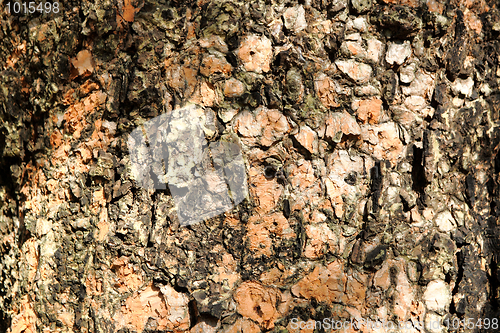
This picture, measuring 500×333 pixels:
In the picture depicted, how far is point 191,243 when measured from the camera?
0.84 meters

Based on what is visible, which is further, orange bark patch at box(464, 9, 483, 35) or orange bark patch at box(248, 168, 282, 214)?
orange bark patch at box(464, 9, 483, 35)

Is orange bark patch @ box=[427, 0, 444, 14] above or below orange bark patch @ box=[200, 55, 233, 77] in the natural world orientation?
above

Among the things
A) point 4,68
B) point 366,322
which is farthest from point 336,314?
point 4,68

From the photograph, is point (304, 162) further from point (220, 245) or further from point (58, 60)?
point (58, 60)

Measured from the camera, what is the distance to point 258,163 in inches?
33.5

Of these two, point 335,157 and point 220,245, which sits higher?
point 335,157

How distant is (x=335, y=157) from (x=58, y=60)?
0.70 m

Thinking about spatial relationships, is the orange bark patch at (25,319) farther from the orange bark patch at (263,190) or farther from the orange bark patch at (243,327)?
the orange bark patch at (263,190)

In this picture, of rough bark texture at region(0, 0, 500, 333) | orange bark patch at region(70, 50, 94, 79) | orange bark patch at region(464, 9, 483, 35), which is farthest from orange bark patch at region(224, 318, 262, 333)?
orange bark patch at region(464, 9, 483, 35)

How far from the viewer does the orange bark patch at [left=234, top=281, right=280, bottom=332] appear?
0.86 meters

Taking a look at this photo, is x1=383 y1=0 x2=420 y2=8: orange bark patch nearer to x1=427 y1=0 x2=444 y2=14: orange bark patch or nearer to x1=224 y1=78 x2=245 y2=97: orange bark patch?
x1=427 y1=0 x2=444 y2=14: orange bark patch

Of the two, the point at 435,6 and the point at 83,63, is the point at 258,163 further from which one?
the point at 435,6

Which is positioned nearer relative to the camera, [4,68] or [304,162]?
[304,162]

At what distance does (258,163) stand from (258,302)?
0.32 m
